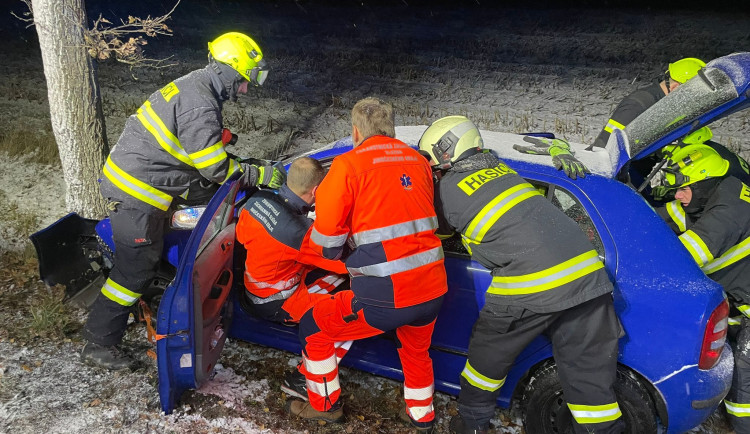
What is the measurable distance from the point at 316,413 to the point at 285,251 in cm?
98

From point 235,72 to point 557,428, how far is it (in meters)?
2.78

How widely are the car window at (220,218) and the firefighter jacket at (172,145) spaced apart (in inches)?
6.4

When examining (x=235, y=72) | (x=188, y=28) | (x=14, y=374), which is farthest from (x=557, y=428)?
(x=188, y=28)

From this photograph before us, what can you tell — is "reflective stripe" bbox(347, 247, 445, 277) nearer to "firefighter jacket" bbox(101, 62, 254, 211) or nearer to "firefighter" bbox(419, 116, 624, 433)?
"firefighter" bbox(419, 116, 624, 433)

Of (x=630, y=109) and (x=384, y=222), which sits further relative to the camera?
(x=630, y=109)

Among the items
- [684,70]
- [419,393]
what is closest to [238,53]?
[419,393]

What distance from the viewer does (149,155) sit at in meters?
3.74

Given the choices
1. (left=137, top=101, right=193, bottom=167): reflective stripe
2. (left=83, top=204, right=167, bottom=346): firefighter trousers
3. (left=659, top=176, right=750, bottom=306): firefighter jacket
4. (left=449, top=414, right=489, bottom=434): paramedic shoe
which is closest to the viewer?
(left=659, top=176, right=750, bottom=306): firefighter jacket

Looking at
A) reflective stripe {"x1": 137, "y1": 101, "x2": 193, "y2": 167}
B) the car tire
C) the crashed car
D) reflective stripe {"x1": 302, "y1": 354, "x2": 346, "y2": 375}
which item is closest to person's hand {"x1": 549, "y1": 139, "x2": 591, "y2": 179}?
the crashed car

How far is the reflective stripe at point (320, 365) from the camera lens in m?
3.40

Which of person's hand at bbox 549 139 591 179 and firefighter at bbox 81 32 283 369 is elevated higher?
person's hand at bbox 549 139 591 179

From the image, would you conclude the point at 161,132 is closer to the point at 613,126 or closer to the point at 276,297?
the point at 276,297

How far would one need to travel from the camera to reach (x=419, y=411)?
3473 mm

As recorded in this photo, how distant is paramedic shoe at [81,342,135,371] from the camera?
13.0 feet
